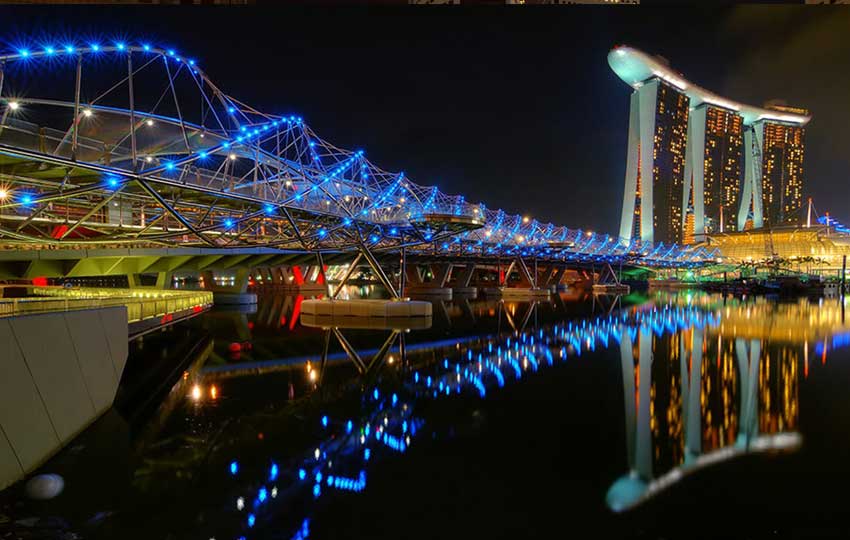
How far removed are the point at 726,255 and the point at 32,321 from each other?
399ft

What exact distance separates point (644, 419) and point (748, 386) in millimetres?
4041

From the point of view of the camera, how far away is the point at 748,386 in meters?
11.2

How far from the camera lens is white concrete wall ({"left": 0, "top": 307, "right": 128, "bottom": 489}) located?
5.47 meters

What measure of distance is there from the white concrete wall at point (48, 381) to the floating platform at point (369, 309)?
15723 mm

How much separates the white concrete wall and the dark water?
1.19ft

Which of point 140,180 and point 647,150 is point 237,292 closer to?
point 140,180

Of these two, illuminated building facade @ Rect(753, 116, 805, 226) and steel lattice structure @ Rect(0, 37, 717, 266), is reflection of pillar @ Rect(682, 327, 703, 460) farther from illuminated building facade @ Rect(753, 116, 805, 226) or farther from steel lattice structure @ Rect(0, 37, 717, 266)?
illuminated building facade @ Rect(753, 116, 805, 226)

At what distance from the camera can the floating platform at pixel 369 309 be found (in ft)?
79.8

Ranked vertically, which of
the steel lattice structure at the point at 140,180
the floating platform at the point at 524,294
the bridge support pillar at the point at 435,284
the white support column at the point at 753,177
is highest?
the white support column at the point at 753,177

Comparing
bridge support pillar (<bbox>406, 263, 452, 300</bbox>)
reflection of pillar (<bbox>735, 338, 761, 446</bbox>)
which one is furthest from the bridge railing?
bridge support pillar (<bbox>406, 263, 452, 300</bbox>)

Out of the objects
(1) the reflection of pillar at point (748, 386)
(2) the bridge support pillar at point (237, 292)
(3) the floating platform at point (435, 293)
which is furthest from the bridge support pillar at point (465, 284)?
(1) the reflection of pillar at point (748, 386)

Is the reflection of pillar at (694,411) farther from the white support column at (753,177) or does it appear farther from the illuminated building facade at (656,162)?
the white support column at (753,177)

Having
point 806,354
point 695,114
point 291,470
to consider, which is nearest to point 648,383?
point 806,354

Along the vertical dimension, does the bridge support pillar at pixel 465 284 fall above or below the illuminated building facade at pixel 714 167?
below
